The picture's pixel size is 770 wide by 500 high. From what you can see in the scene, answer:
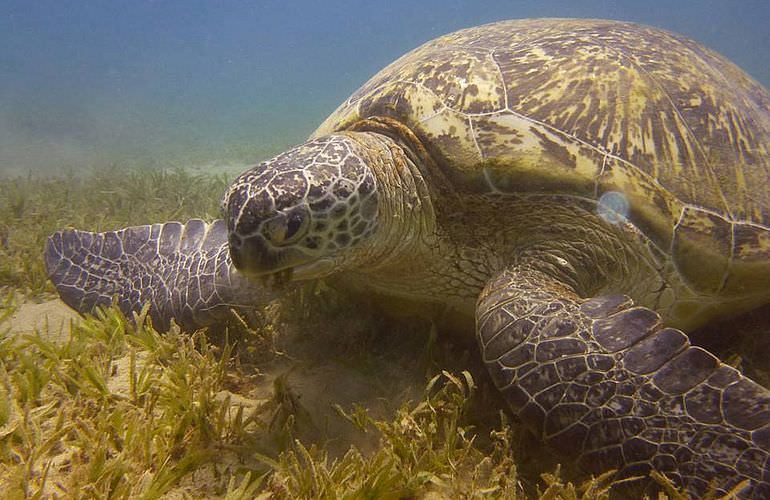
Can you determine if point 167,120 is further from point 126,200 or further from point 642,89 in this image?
point 642,89

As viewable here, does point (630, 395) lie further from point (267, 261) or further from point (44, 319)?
point (44, 319)

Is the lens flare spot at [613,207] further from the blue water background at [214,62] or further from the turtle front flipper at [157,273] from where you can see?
the blue water background at [214,62]

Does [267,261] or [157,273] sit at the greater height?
[267,261]

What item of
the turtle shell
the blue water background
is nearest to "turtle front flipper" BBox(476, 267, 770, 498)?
the turtle shell

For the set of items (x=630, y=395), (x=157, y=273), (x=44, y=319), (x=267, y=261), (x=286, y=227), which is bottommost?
(x=630, y=395)

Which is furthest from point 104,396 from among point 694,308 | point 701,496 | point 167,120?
point 167,120

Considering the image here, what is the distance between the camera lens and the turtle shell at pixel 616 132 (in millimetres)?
1936

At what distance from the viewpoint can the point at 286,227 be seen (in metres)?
1.68

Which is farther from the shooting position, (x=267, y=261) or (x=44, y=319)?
(x=44, y=319)

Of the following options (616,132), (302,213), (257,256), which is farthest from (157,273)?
(616,132)

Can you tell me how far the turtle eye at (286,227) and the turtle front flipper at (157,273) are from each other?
0.54 m

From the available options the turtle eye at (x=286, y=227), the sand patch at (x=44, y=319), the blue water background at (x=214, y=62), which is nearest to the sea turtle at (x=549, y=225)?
the turtle eye at (x=286, y=227)

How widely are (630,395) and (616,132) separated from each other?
4.25ft

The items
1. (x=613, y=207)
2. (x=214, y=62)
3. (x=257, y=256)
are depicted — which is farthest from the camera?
(x=214, y=62)
